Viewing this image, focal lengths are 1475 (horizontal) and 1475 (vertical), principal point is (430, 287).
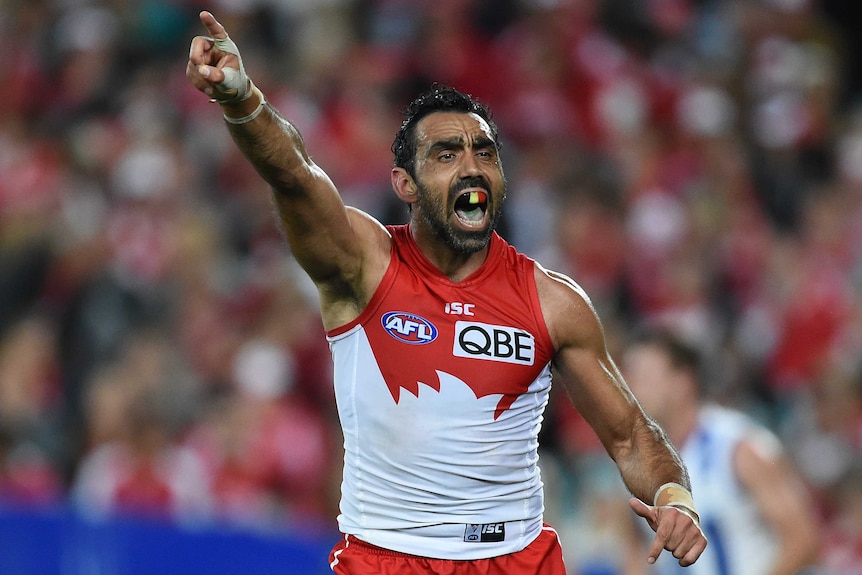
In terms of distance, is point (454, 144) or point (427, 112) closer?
point (454, 144)

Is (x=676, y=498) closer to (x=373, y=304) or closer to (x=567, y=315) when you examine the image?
(x=567, y=315)

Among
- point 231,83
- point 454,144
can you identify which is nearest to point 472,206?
point 454,144

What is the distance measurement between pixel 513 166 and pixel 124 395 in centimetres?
353

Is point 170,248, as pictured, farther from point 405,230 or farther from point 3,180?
point 405,230

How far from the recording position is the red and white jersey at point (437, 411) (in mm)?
4586

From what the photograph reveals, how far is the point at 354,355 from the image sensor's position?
460cm

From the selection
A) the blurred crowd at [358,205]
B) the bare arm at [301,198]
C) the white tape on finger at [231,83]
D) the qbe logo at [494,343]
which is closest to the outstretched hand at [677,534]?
the qbe logo at [494,343]

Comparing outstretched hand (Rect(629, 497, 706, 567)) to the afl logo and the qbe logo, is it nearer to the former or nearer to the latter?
the qbe logo

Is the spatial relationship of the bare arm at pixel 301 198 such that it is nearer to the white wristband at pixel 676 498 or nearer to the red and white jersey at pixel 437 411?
the red and white jersey at pixel 437 411

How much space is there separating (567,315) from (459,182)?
22.1 inches

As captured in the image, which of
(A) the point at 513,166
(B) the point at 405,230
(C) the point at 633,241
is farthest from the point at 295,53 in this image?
(B) the point at 405,230

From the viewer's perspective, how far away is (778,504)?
6527mm

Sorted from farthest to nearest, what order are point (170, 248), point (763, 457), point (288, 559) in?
point (170, 248) → point (288, 559) → point (763, 457)

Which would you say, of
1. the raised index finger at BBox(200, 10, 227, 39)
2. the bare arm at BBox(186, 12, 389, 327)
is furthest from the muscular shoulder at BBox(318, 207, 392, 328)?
the raised index finger at BBox(200, 10, 227, 39)
